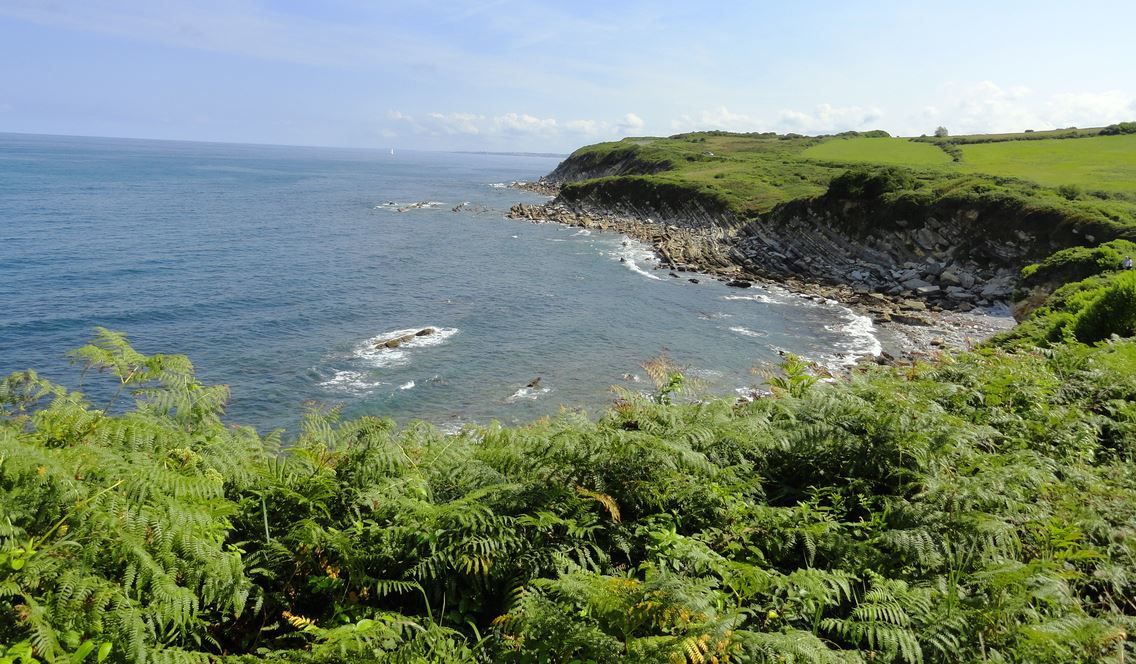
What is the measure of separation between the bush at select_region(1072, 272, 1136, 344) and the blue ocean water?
970cm

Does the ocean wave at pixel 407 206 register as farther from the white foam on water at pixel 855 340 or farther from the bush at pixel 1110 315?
the bush at pixel 1110 315

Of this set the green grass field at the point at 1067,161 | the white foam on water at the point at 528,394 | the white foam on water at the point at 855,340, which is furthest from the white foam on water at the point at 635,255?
the green grass field at the point at 1067,161

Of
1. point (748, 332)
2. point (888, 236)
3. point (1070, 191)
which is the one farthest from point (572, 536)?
point (1070, 191)

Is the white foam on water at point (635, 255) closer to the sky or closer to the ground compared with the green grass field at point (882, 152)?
closer to the ground

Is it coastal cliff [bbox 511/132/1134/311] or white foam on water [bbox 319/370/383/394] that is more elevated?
coastal cliff [bbox 511/132/1134/311]

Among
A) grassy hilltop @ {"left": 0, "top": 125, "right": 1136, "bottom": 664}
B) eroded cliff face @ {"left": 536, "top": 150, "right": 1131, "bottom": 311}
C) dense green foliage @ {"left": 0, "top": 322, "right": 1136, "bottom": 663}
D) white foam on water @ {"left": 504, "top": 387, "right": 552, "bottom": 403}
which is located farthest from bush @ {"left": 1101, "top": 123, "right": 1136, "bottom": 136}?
dense green foliage @ {"left": 0, "top": 322, "right": 1136, "bottom": 663}

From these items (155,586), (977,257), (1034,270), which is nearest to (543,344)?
(1034,270)

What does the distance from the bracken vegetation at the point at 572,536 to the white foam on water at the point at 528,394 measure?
18624mm

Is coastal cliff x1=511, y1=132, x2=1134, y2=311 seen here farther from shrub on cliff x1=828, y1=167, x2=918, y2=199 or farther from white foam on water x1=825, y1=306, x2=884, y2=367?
white foam on water x1=825, y1=306, x2=884, y2=367

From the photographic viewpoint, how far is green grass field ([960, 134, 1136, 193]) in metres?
51.3

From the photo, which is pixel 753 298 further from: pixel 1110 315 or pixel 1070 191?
pixel 1110 315

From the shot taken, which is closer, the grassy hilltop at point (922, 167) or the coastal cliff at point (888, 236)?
the coastal cliff at point (888, 236)

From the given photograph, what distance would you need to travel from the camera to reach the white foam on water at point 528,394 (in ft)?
88.1

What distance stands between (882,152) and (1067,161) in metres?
30.2
